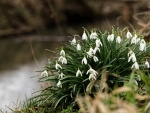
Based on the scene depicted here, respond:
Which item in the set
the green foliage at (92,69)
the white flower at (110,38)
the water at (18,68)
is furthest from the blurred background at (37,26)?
the white flower at (110,38)

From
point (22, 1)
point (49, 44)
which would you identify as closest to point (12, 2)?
point (22, 1)

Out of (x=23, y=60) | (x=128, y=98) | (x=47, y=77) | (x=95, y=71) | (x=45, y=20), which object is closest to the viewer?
(x=128, y=98)

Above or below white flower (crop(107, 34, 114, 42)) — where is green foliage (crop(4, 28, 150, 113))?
below

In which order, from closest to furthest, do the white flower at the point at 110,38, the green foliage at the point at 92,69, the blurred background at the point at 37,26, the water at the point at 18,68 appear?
the green foliage at the point at 92,69
the white flower at the point at 110,38
the water at the point at 18,68
the blurred background at the point at 37,26

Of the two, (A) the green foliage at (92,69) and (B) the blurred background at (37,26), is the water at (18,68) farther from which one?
(A) the green foliage at (92,69)

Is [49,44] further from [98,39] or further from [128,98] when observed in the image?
[128,98]

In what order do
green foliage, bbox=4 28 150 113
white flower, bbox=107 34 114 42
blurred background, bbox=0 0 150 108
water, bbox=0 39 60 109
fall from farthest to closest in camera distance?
blurred background, bbox=0 0 150 108, water, bbox=0 39 60 109, white flower, bbox=107 34 114 42, green foliage, bbox=4 28 150 113

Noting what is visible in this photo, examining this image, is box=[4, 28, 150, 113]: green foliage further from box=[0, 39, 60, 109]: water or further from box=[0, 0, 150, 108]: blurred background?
box=[0, 0, 150, 108]: blurred background

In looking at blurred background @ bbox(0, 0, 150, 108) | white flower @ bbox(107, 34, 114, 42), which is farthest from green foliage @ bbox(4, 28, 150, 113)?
blurred background @ bbox(0, 0, 150, 108)
